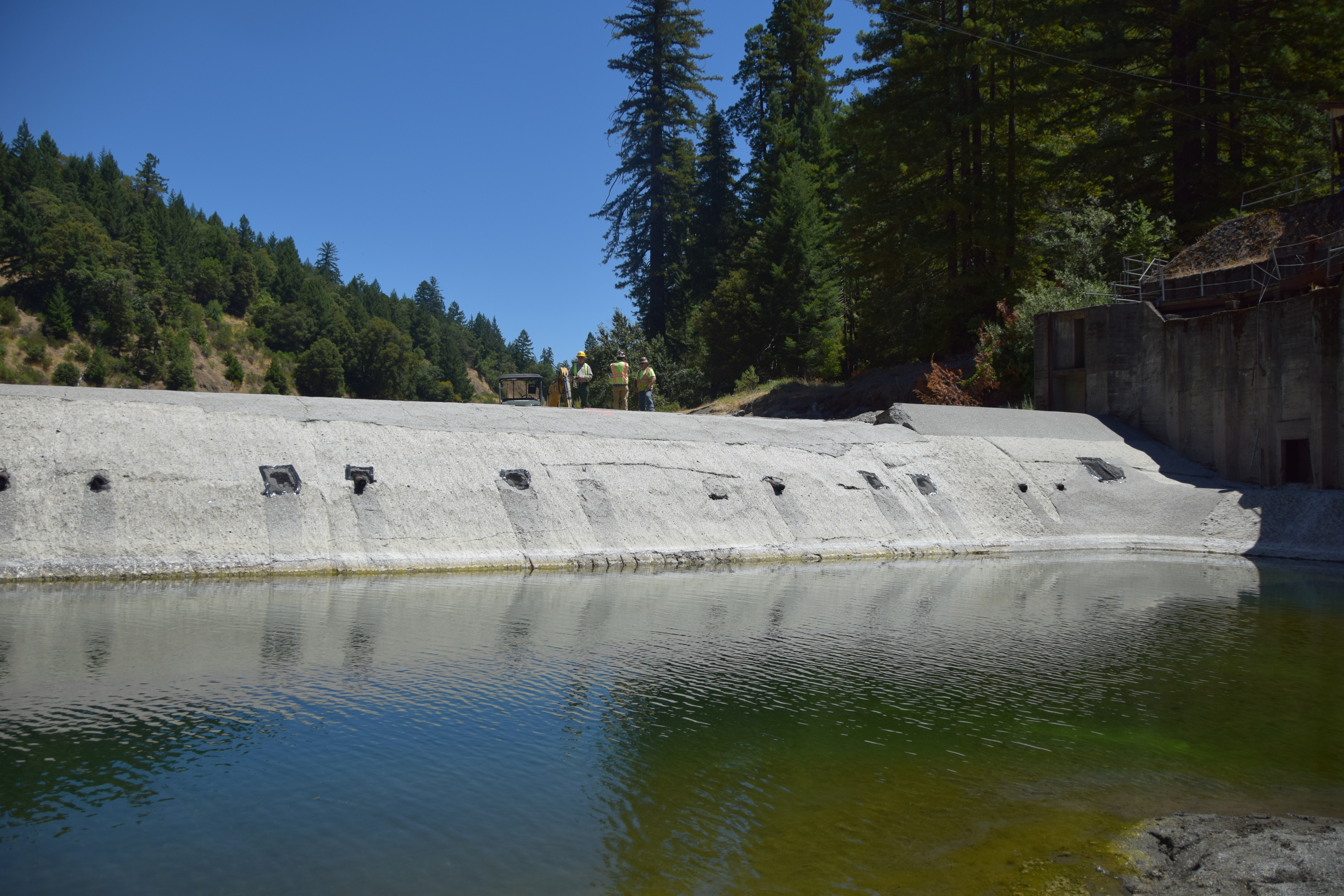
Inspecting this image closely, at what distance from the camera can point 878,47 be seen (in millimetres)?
35719

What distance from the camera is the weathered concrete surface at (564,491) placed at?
13602 millimetres

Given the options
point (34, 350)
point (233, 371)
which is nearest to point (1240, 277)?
point (34, 350)

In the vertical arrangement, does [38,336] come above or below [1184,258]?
above

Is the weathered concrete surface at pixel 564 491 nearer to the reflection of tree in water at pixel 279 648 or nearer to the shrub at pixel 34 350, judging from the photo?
the reflection of tree in water at pixel 279 648

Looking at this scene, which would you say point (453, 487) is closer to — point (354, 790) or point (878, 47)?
point (354, 790)

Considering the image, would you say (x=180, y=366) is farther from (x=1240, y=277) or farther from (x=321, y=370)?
(x=1240, y=277)

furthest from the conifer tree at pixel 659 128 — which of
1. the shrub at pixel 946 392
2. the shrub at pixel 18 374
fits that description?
the shrub at pixel 18 374

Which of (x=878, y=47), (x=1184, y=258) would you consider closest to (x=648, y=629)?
(x=1184, y=258)

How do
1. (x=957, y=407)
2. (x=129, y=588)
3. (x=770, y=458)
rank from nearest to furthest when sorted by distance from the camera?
(x=129, y=588), (x=770, y=458), (x=957, y=407)

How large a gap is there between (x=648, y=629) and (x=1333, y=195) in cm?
2505

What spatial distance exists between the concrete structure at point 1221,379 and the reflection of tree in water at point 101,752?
21.4 meters

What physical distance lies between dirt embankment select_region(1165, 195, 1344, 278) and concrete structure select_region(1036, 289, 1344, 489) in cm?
346

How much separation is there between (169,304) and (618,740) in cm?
12872

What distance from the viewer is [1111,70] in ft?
103
